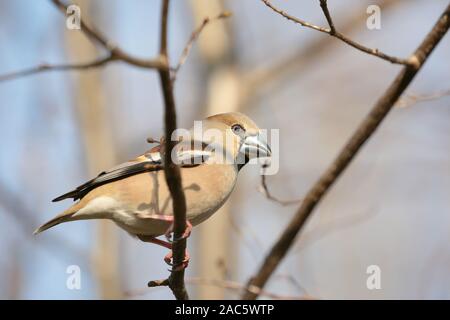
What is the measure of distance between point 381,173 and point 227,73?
10.2 ft

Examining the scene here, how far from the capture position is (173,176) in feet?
11.7

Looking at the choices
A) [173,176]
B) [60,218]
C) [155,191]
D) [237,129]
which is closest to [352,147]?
[237,129]

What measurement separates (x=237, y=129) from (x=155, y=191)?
1069mm

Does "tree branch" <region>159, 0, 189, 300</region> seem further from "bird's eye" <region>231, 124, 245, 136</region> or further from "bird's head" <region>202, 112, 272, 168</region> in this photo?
"bird's eye" <region>231, 124, 245, 136</region>

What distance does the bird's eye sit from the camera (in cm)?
542

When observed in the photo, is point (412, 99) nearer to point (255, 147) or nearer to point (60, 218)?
point (255, 147)

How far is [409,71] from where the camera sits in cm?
455

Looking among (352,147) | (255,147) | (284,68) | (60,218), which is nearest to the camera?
(60,218)

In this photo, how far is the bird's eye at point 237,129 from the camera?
5422 millimetres

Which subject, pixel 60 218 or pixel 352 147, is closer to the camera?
pixel 60 218

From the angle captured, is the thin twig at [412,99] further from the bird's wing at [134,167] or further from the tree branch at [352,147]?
the bird's wing at [134,167]

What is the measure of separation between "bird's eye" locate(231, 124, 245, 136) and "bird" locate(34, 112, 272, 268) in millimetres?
269
